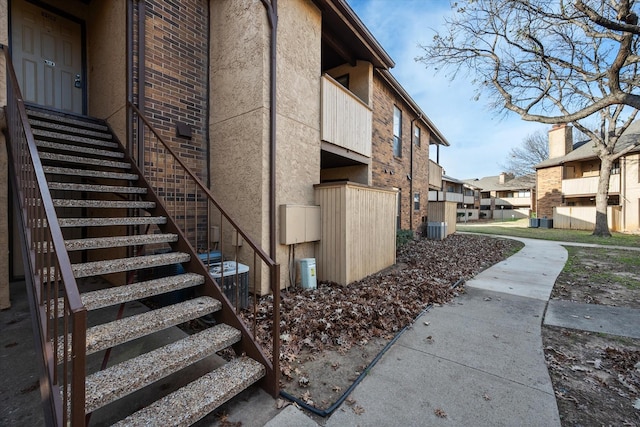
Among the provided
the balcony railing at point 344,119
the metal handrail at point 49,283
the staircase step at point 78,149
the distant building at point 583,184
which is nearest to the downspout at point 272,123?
the balcony railing at point 344,119

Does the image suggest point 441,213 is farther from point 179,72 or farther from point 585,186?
point 585,186

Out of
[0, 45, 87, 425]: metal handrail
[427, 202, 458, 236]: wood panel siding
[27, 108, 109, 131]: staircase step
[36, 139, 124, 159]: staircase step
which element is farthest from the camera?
[427, 202, 458, 236]: wood panel siding

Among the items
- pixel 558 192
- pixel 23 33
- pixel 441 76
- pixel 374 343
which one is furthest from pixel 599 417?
pixel 558 192

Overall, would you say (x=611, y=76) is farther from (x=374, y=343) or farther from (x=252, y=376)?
(x=252, y=376)

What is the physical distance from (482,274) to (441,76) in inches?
335

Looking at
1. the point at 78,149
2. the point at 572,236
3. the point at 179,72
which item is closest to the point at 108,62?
the point at 179,72

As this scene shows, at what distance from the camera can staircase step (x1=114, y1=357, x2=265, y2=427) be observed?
1875 millimetres

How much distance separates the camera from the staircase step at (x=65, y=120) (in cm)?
428

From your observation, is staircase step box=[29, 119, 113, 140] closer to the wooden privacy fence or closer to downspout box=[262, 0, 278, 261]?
downspout box=[262, 0, 278, 261]

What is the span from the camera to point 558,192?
22.9 m

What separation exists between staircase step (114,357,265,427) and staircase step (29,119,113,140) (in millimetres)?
4521

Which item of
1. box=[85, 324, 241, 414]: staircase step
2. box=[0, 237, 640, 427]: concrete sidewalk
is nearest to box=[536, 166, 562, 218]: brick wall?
box=[0, 237, 640, 427]: concrete sidewalk

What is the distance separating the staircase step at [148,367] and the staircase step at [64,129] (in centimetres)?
413

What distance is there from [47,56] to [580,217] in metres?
29.6
